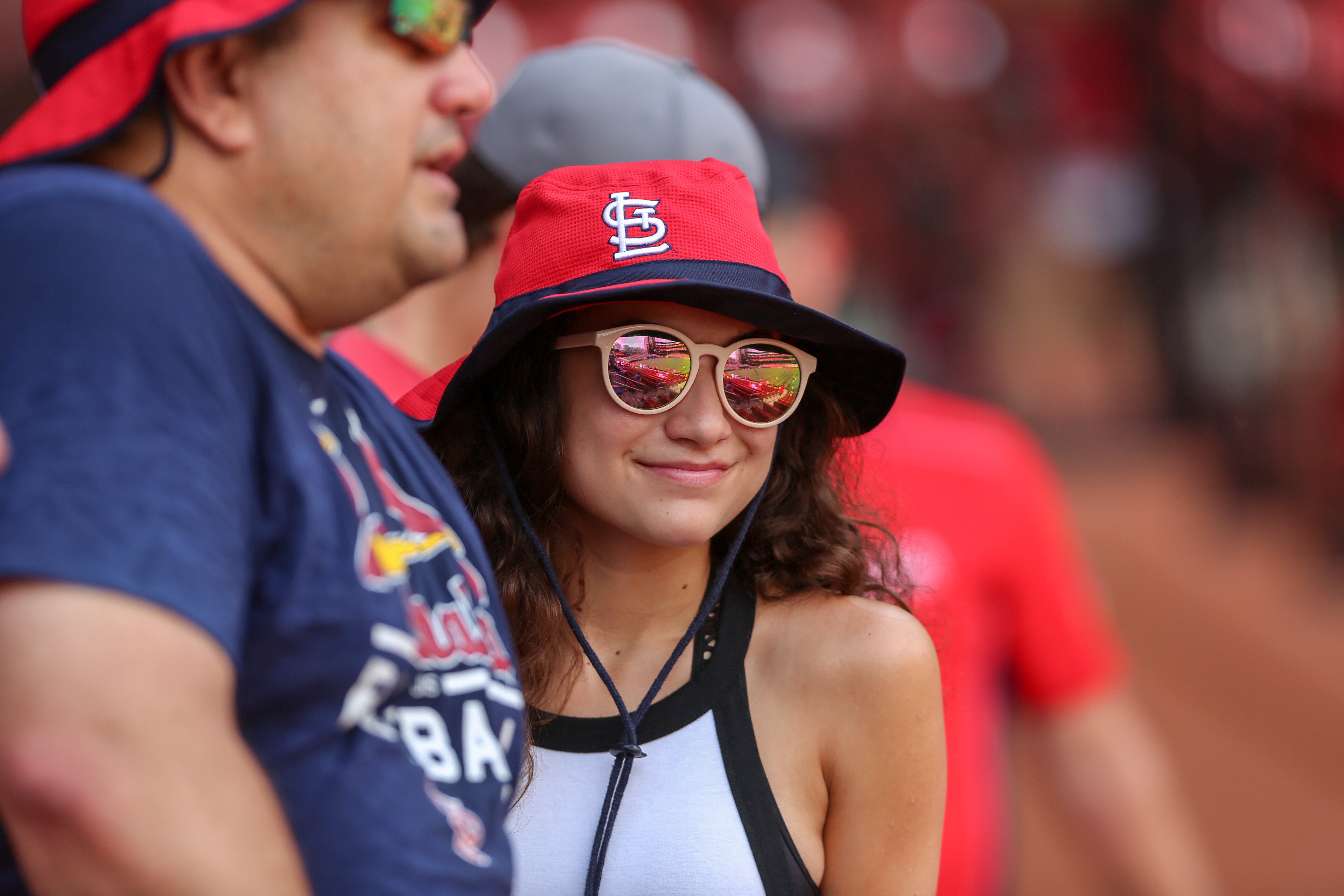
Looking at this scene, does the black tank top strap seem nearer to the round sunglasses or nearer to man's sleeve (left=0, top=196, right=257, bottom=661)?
the round sunglasses

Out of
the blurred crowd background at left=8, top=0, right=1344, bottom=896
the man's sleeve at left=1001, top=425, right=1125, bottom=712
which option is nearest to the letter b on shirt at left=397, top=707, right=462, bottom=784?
the blurred crowd background at left=8, top=0, right=1344, bottom=896

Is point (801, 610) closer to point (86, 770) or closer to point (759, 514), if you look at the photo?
point (759, 514)

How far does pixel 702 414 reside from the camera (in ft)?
5.11

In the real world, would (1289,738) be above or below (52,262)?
below

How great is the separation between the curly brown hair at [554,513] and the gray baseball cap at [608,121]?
56 centimetres

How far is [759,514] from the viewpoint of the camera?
1813mm

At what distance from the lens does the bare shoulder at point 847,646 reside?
1603 mm

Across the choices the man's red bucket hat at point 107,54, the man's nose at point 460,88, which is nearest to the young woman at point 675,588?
the man's nose at point 460,88

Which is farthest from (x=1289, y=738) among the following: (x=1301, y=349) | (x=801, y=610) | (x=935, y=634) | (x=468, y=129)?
(x=801, y=610)

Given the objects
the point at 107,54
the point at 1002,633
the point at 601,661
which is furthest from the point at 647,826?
the point at 1002,633

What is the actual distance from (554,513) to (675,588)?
19 centimetres

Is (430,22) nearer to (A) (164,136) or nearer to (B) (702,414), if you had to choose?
(A) (164,136)

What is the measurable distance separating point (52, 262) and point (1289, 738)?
6752mm

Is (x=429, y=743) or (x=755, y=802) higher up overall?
(x=429, y=743)
